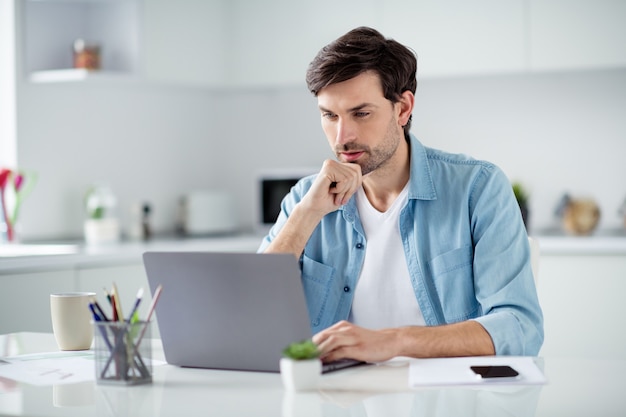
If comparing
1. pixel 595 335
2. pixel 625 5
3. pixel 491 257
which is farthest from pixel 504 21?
pixel 491 257

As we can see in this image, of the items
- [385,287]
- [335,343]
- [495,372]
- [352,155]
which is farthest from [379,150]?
[495,372]

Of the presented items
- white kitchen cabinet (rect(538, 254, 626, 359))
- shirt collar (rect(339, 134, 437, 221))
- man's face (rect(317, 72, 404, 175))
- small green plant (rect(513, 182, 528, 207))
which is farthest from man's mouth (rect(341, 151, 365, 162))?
small green plant (rect(513, 182, 528, 207))

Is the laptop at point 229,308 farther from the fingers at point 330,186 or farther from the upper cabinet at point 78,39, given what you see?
the upper cabinet at point 78,39

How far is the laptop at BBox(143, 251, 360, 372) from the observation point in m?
1.42

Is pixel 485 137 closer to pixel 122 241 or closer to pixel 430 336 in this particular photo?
pixel 122 241

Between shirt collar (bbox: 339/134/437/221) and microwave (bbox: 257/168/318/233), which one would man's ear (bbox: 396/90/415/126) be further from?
microwave (bbox: 257/168/318/233)

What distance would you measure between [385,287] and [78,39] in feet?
8.51

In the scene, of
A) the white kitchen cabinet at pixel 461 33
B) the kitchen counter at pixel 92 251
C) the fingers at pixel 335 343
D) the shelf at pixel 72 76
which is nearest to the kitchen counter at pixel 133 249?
the kitchen counter at pixel 92 251

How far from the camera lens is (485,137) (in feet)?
13.9

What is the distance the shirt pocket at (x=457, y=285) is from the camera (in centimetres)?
194

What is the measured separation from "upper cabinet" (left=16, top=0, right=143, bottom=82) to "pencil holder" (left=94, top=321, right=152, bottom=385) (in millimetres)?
2549

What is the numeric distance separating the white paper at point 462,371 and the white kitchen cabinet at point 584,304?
209 centimetres

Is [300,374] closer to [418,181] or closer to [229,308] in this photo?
[229,308]

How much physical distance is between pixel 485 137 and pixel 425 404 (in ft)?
10.3
